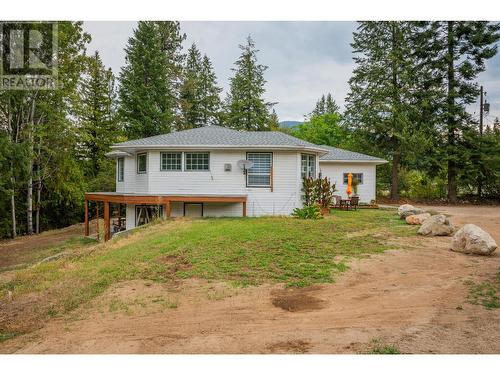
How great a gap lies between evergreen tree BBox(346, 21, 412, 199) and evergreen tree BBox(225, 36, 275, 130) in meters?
6.96

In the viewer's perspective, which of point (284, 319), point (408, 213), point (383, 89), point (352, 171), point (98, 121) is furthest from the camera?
point (98, 121)

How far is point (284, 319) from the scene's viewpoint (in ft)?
13.5

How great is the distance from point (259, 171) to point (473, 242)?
23.8 feet

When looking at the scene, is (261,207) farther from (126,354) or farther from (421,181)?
(421,181)

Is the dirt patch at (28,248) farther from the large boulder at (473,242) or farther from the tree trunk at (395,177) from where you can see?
the tree trunk at (395,177)

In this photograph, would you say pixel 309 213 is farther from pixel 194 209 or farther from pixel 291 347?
pixel 291 347

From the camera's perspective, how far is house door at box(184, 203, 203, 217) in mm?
12883

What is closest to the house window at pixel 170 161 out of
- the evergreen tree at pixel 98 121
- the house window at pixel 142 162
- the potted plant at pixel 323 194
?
the house window at pixel 142 162

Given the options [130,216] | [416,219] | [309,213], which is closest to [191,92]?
[130,216]

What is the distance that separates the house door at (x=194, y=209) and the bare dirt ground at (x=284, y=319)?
7.27 m

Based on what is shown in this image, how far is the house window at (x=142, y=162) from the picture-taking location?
512 inches

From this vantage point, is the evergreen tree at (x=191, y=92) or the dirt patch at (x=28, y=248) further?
the evergreen tree at (x=191, y=92)

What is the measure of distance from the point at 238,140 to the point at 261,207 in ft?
8.79
